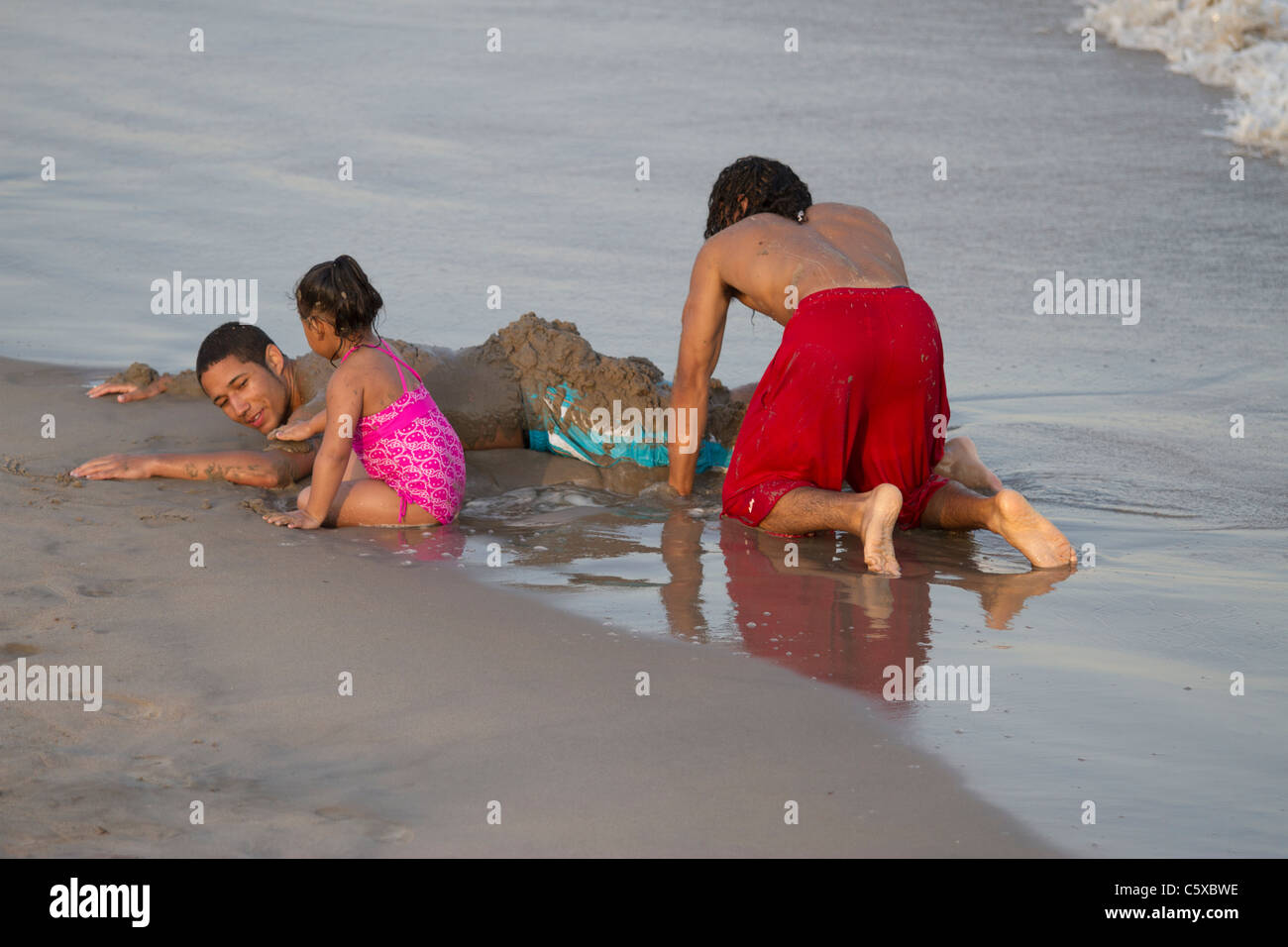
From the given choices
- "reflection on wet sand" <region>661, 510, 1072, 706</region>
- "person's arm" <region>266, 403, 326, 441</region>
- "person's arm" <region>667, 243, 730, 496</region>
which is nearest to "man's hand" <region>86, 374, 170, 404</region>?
"person's arm" <region>266, 403, 326, 441</region>

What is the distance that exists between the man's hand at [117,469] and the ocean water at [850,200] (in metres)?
0.88

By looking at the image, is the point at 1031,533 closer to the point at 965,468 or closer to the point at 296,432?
the point at 965,468

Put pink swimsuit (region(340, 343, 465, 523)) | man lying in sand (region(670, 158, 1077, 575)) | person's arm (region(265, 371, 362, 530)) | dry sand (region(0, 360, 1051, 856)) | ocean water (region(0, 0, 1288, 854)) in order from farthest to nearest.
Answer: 1. pink swimsuit (region(340, 343, 465, 523))
2. man lying in sand (region(670, 158, 1077, 575))
3. person's arm (region(265, 371, 362, 530))
4. ocean water (region(0, 0, 1288, 854))
5. dry sand (region(0, 360, 1051, 856))

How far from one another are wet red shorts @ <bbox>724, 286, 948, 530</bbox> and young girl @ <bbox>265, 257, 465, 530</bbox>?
0.97 m

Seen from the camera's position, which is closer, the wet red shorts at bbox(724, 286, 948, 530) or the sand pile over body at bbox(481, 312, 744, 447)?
the wet red shorts at bbox(724, 286, 948, 530)

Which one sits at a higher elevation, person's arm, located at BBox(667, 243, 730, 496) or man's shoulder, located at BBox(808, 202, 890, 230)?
man's shoulder, located at BBox(808, 202, 890, 230)

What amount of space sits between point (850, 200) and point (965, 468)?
478 centimetres

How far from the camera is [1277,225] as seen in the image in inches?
347

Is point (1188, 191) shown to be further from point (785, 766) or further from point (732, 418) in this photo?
point (785, 766)

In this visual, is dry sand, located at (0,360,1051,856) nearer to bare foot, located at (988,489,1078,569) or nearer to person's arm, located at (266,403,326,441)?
person's arm, located at (266,403,326,441)

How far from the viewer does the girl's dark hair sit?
175 inches

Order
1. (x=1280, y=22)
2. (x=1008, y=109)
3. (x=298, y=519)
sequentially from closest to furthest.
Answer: (x=298, y=519) → (x=1008, y=109) → (x=1280, y=22)
